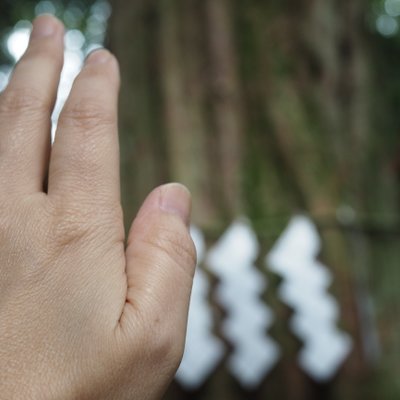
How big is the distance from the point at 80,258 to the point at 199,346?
1.80 m

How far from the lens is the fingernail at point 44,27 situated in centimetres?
117

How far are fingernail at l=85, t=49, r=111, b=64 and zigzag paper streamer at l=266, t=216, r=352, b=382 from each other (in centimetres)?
162

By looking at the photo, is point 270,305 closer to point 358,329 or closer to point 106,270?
point 358,329

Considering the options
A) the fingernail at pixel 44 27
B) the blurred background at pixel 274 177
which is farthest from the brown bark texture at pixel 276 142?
the fingernail at pixel 44 27

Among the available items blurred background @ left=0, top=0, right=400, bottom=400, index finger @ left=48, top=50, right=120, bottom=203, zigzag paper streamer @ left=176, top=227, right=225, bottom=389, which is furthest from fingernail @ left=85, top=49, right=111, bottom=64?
zigzag paper streamer @ left=176, top=227, right=225, bottom=389

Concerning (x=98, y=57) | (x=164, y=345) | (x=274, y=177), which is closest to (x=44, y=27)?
(x=98, y=57)

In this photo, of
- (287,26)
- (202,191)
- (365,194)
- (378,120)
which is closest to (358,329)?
(365,194)

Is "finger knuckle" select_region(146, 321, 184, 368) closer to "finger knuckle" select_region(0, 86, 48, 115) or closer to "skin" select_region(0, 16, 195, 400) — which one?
"skin" select_region(0, 16, 195, 400)

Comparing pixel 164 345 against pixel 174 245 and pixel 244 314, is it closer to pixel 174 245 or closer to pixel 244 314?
pixel 174 245

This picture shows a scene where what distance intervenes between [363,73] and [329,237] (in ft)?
3.58

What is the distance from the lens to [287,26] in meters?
3.22

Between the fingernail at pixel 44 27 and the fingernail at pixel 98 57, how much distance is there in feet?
0.30

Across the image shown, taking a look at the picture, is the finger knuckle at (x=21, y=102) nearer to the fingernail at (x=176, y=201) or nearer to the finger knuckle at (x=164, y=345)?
the fingernail at (x=176, y=201)

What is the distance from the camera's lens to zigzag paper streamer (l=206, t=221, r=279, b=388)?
8.72 feet
